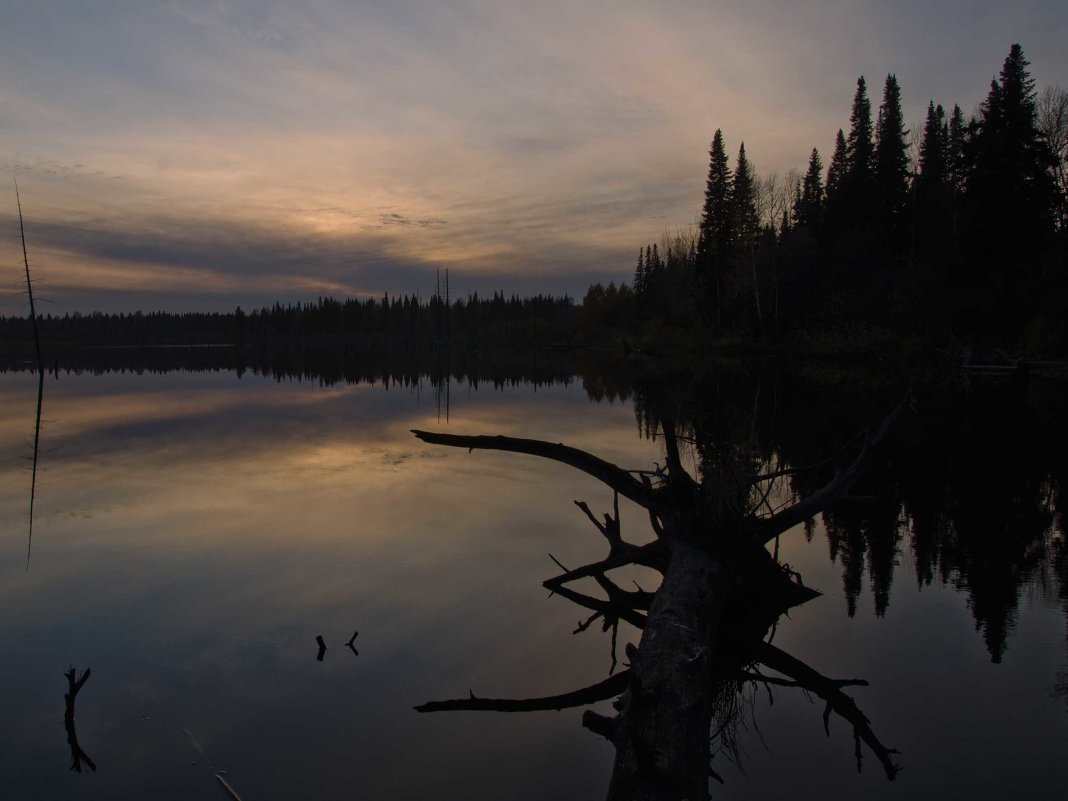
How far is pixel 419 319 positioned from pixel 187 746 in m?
165

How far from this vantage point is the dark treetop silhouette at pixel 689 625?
3.53 metres

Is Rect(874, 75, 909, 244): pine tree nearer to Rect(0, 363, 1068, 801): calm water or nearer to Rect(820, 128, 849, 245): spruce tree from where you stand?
Rect(820, 128, 849, 245): spruce tree

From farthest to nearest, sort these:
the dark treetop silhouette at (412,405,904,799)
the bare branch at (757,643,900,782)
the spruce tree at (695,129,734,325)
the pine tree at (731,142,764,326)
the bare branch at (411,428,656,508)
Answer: the spruce tree at (695,129,734,325)
the pine tree at (731,142,764,326)
the bare branch at (411,428,656,508)
the bare branch at (757,643,900,782)
the dark treetop silhouette at (412,405,904,799)

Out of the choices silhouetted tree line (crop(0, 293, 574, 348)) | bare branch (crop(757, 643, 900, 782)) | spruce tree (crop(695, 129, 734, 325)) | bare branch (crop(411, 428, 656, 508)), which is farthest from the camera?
silhouetted tree line (crop(0, 293, 574, 348))

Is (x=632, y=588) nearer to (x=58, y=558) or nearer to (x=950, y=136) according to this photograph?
(x=58, y=558)

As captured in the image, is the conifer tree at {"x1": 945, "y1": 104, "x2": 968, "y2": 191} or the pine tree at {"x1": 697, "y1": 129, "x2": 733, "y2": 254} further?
the pine tree at {"x1": 697, "y1": 129, "x2": 733, "y2": 254}

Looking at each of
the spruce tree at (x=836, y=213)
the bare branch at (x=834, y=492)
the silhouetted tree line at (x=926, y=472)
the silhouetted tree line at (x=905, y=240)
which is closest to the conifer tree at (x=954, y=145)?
the silhouetted tree line at (x=905, y=240)

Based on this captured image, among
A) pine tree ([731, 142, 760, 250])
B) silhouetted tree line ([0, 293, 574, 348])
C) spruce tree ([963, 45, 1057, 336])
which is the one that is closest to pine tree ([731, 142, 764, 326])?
pine tree ([731, 142, 760, 250])

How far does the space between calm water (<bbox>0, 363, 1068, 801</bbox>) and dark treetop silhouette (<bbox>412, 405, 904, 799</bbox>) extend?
180mm

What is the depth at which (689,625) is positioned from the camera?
4.92 m

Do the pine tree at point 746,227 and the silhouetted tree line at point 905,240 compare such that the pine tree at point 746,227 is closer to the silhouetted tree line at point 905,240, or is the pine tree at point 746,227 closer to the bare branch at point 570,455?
the silhouetted tree line at point 905,240

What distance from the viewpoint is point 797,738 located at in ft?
14.7

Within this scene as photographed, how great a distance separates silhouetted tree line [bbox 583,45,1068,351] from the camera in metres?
33.0

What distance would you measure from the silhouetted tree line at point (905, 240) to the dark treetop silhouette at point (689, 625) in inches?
1138
